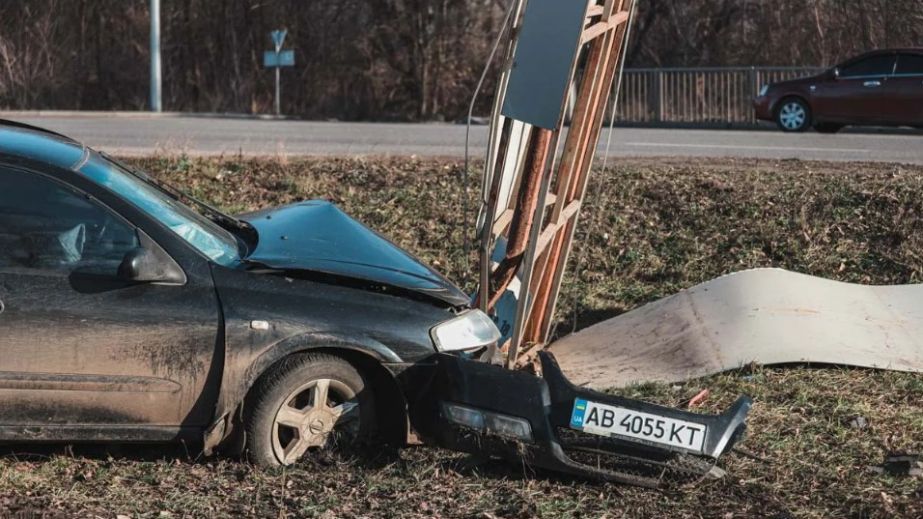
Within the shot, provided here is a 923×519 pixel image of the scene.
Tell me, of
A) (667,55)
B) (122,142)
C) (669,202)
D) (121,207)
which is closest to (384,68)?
(667,55)

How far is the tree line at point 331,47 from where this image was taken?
30.4 meters

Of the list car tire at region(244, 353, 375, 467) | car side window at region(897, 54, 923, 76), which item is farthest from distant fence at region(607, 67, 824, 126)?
car tire at region(244, 353, 375, 467)

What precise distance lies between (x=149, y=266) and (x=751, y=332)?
3.75m

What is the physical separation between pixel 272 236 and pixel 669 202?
525cm

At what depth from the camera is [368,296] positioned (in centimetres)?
536

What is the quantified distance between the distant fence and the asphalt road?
4804mm

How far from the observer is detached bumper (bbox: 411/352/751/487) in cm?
514

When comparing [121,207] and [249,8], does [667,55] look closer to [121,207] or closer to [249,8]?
[249,8]

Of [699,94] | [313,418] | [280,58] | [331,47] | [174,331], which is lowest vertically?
[313,418]

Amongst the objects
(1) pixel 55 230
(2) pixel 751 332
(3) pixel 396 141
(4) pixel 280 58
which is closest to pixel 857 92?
(3) pixel 396 141

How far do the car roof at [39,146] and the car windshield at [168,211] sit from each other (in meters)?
0.08

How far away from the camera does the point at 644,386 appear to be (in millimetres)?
6664

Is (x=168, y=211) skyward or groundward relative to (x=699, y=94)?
groundward

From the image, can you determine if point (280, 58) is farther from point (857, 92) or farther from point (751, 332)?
point (751, 332)
